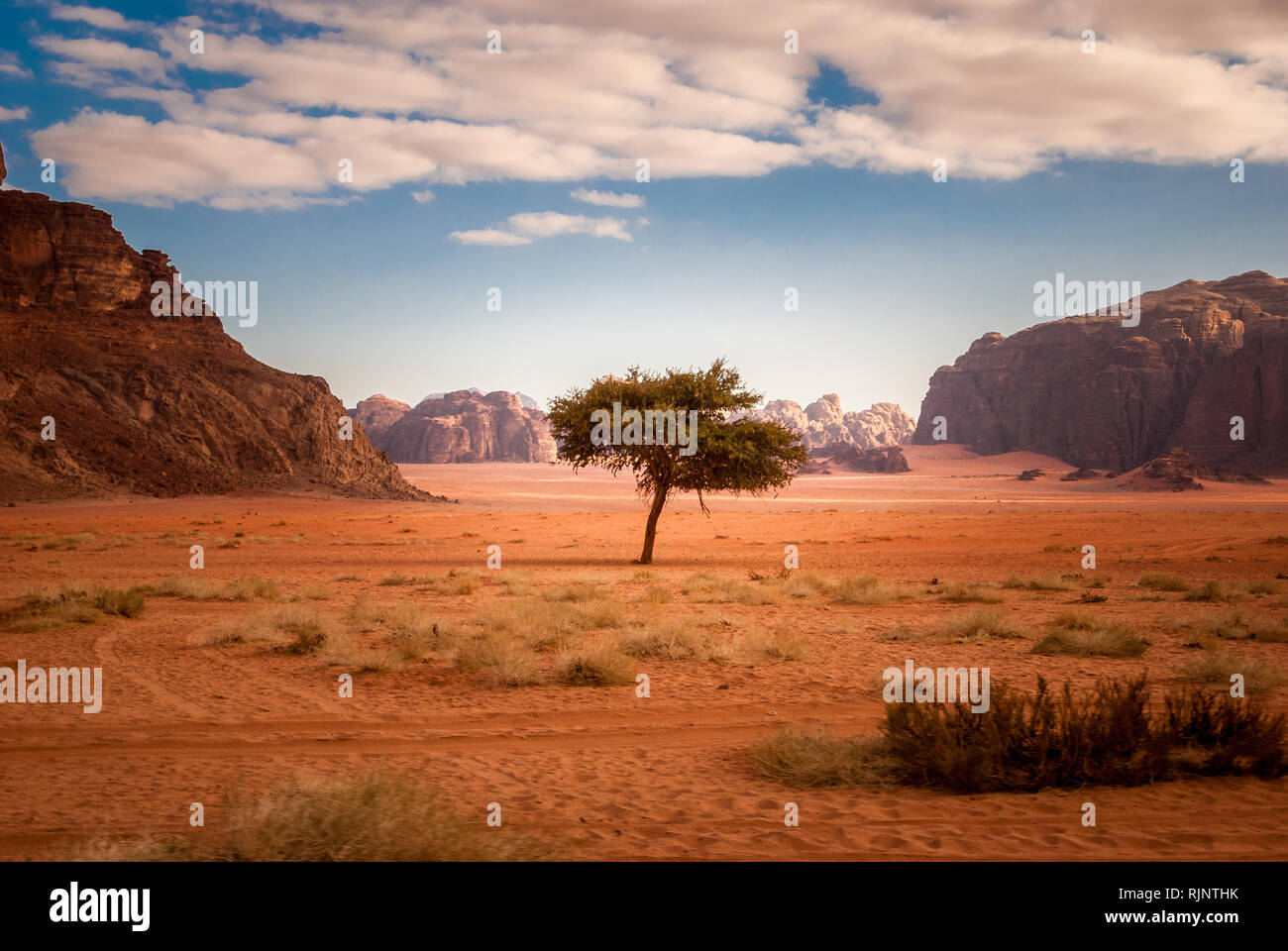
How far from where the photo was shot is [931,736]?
7223mm

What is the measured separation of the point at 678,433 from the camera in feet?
90.4

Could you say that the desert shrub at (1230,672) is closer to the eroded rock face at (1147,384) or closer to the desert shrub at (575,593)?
the desert shrub at (575,593)

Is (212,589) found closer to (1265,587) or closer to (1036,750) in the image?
(1036,750)

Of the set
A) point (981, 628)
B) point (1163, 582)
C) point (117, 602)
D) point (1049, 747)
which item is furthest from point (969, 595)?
point (117, 602)

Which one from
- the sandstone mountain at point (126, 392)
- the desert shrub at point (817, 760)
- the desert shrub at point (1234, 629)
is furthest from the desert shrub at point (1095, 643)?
the sandstone mountain at point (126, 392)

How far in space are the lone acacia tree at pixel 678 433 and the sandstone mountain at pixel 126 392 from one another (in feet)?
175

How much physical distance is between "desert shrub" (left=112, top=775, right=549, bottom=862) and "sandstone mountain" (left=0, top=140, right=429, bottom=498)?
68.7m

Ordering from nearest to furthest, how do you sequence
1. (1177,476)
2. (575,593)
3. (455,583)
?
(575,593)
(455,583)
(1177,476)

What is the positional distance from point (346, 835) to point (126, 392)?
83.3m

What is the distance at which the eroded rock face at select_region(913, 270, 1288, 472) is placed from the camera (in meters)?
120

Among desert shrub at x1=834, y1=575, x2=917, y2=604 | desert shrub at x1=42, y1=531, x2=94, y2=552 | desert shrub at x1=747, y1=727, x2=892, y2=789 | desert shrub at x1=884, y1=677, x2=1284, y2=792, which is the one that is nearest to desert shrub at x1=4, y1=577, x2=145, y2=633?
desert shrub at x1=747, y1=727, x2=892, y2=789

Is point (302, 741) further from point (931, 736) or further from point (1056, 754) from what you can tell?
point (1056, 754)
